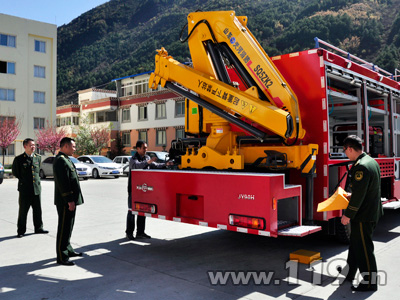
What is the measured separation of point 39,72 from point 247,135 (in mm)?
41222

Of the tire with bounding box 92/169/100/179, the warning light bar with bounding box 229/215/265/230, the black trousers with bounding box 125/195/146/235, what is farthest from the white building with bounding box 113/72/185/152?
the warning light bar with bounding box 229/215/265/230

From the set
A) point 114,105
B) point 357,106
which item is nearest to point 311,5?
point 114,105

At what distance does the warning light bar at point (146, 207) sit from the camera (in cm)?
622

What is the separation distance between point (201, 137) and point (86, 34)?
402ft

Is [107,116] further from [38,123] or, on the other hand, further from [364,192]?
[364,192]

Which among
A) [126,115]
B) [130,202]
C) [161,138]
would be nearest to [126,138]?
[126,115]

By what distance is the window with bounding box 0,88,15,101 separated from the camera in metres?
40.5

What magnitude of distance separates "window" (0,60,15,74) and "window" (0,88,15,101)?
74.2 inches

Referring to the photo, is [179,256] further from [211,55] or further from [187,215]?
[211,55]

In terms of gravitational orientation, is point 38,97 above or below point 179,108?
above

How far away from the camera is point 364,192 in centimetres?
463

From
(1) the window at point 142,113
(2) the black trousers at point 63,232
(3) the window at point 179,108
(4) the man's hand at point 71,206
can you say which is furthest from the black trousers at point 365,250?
(1) the window at point 142,113

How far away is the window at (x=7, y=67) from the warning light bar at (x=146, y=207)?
39.6m

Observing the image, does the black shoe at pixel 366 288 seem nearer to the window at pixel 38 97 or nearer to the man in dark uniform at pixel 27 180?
the man in dark uniform at pixel 27 180
